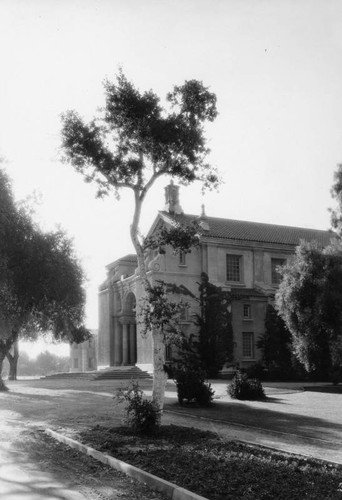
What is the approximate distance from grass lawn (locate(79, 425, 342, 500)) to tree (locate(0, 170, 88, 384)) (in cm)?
1927

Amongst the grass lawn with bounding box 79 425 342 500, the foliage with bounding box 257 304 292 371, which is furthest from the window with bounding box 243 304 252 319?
the grass lawn with bounding box 79 425 342 500

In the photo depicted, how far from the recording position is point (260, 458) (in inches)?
376

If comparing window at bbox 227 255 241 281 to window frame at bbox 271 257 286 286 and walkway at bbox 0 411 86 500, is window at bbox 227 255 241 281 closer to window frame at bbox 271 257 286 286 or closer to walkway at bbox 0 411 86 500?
window frame at bbox 271 257 286 286

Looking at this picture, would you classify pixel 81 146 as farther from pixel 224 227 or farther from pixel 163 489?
pixel 224 227

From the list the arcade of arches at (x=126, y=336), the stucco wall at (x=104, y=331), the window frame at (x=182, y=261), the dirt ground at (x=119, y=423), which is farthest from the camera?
the stucco wall at (x=104, y=331)

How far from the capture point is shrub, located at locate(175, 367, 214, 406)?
21.0 m

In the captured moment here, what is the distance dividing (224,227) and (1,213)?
26796 mm

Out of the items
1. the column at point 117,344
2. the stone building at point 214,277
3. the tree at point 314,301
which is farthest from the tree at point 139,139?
the column at point 117,344

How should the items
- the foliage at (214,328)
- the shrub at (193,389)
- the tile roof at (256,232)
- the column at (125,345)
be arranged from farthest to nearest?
the column at (125,345), the tile roof at (256,232), the foliage at (214,328), the shrub at (193,389)

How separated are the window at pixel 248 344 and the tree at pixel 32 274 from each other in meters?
17.5

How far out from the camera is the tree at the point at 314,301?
30.2 metres

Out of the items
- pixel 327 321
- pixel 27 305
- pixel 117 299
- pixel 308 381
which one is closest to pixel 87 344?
pixel 117 299

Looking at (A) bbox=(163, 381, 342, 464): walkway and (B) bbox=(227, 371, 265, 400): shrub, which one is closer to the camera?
(A) bbox=(163, 381, 342, 464): walkway

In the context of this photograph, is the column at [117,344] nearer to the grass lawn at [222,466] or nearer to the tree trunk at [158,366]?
the tree trunk at [158,366]
